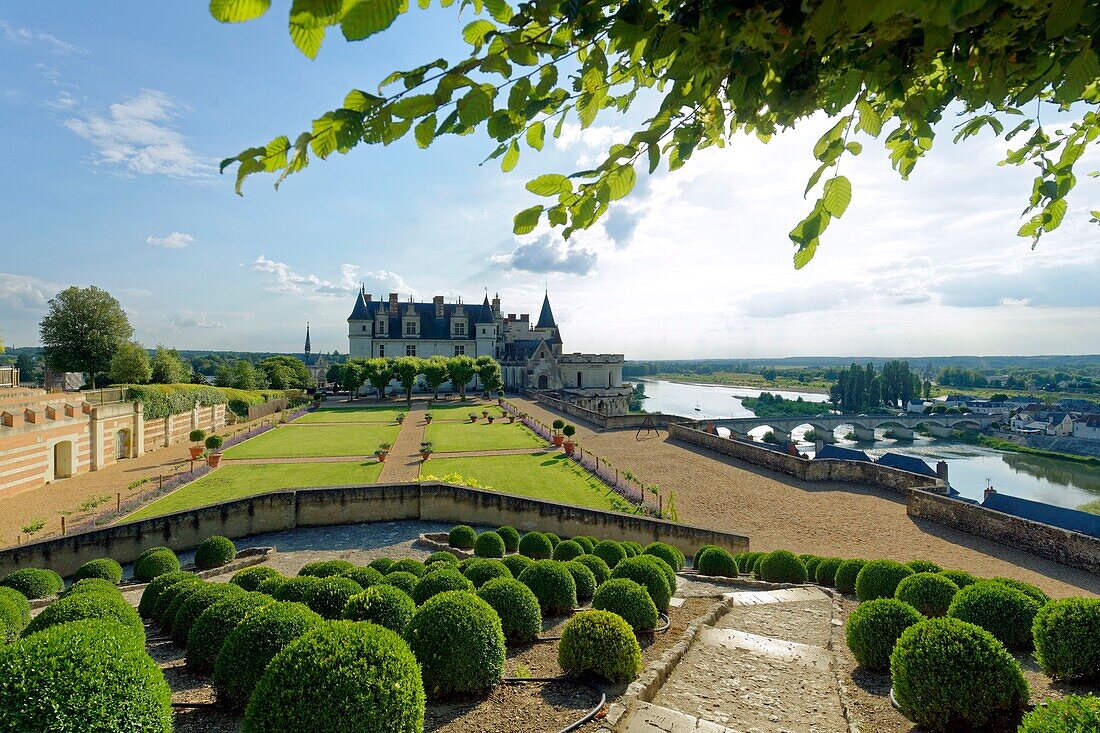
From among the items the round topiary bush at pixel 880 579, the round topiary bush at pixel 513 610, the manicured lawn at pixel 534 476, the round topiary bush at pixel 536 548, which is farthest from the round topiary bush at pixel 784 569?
the round topiary bush at pixel 513 610

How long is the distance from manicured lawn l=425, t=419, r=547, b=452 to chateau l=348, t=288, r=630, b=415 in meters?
23.1

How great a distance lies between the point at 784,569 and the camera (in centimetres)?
1044

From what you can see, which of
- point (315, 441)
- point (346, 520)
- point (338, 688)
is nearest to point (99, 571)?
point (346, 520)

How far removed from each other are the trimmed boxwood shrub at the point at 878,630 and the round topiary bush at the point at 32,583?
1357 cm

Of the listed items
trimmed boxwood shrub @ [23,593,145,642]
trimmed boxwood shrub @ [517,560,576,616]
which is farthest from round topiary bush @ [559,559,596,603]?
trimmed boxwood shrub @ [23,593,145,642]

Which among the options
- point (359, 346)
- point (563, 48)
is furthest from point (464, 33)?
point (359, 346)

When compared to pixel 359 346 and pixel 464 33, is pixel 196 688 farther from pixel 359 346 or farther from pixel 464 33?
pixel 359 346

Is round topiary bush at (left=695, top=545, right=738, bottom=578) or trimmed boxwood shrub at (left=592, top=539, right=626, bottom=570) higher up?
trimmed boxwood shrub at (left=592, top=539, right=626, bottom=570)

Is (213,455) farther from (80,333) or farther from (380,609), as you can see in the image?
(80,333)

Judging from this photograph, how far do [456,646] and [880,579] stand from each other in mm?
6926

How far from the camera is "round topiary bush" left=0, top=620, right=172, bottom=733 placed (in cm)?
284

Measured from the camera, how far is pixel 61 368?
3631cm

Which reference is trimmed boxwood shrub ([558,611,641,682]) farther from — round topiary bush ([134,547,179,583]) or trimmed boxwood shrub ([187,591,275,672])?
round topiary bush ([134,547,179,583])

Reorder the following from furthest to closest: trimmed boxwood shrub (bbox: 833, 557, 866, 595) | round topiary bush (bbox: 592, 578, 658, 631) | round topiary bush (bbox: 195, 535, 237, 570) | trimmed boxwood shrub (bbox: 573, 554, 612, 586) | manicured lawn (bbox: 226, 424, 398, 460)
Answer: manicured lawn (bbox: 226, 424, 398, 460), round topiary bush (bbox: 195, 535, 237, 570), trimmed boxwood shrub (bbox: 833, 557, 866, 595), trimmed boxwood shrub (bbox: 573, 554, 612, 586), round topiary bush (bbox: 592, 578, 658, 631)
